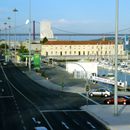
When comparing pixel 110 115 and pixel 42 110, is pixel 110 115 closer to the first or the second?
pixel 110 115

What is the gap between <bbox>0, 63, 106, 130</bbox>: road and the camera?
3600 centimetres

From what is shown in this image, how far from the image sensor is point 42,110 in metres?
44.5

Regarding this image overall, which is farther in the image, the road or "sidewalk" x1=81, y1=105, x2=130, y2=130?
"sidewalk" x1=81, y1=105, x2=130, y2=130

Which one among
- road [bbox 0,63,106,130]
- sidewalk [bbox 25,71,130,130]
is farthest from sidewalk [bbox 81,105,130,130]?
road [bbox 0,63,106,130]

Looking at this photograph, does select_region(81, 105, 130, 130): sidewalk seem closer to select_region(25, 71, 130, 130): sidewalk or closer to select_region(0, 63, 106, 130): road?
select_region(25, 71, 130, 130): sidewalk

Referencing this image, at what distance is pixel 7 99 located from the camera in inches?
2084

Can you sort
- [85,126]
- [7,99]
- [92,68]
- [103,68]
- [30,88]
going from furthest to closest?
[103,68] → [92,68] → [30,88] → [7,99] → [85,126]

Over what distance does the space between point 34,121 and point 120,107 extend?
1253cm

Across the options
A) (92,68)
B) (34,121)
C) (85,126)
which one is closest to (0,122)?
(34,121)

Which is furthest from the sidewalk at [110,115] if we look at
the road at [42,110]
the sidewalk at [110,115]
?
the road at [42,110]

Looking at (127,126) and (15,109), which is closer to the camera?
(127,126)

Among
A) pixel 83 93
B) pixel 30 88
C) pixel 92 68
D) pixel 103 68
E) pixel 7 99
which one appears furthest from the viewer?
pixel 103 68

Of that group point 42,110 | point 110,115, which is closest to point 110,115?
point 110,115

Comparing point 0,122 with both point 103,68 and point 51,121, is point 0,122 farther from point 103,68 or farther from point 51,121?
point 103,68
